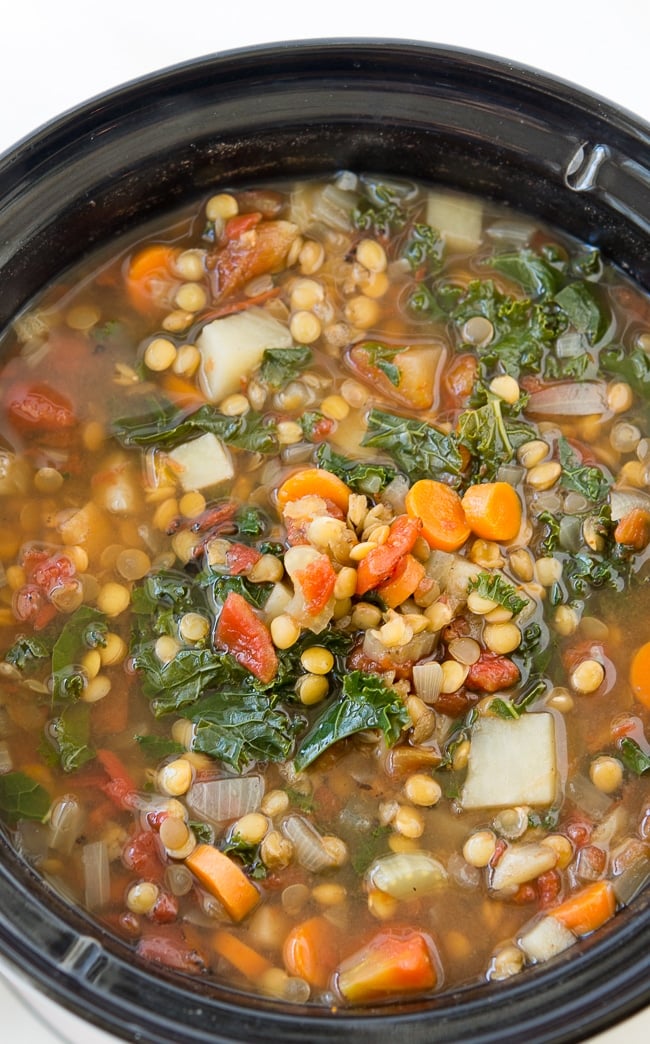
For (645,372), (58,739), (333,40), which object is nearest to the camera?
(58,739)

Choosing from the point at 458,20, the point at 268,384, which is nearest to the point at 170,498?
the point at 268,384

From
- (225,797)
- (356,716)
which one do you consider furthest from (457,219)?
(225,797)

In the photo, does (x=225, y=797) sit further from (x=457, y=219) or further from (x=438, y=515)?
(x=457, y=219)

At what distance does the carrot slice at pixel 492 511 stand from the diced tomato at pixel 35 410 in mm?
1509

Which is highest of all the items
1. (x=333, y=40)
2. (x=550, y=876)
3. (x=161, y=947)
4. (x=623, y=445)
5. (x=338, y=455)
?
(x=333, y=40)

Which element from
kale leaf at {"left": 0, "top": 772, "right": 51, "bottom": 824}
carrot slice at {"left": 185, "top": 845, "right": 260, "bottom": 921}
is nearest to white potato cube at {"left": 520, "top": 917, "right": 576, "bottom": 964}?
carrot slice at {"left": 185, "top": 845, "right": 260, "bottom": 921}

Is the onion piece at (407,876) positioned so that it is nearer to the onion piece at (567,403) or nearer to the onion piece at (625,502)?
the onion piece at (625,502)

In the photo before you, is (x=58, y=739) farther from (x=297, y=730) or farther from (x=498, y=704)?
(x=498, y=704)

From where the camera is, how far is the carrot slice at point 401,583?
3979 mm

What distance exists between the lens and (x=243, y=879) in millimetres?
3756

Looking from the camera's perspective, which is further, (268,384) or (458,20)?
(458,20)

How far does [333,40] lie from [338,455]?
1.50 meters

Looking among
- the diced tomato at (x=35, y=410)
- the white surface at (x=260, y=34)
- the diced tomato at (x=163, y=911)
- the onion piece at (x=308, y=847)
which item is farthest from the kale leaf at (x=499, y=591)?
the white surface at (x=260, y=34)

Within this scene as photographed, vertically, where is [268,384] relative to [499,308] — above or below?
below
